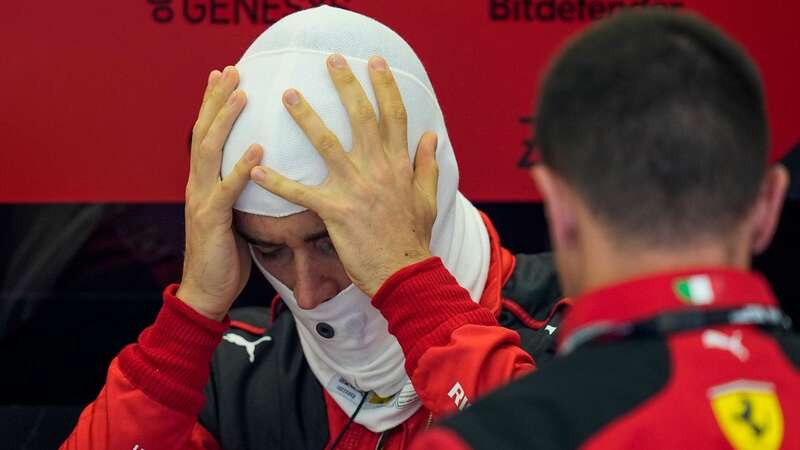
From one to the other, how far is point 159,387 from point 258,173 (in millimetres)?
358

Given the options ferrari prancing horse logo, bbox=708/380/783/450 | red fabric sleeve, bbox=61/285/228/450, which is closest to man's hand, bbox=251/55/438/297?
red fabric sleeve, bbox=61/285/228/450

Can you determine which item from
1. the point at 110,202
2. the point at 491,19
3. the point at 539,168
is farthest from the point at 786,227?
the point at 539,168

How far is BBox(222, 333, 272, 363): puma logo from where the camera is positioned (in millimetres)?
2076

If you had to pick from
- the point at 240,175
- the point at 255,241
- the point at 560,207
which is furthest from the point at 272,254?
the point at 560,207

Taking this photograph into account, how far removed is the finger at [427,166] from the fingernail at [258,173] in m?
0.21

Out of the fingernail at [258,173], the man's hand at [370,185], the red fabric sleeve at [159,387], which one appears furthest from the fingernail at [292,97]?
the red fabric sleeve at [159,387]

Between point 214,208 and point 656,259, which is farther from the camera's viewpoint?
point 214,208

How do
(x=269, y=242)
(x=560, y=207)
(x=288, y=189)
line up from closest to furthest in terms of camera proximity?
(x=560, y=207) < (x=288, y=189) < (x=269, y=242)

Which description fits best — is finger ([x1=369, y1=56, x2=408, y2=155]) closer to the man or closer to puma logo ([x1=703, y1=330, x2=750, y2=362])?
the man

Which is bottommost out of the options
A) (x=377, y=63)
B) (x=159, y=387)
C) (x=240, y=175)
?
(x=159, y=387)

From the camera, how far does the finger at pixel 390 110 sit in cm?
171

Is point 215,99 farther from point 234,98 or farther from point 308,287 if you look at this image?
point 308,287

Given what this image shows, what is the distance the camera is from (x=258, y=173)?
169cm

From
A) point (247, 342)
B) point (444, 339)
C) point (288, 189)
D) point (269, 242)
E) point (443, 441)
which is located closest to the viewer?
point (443, 441)
